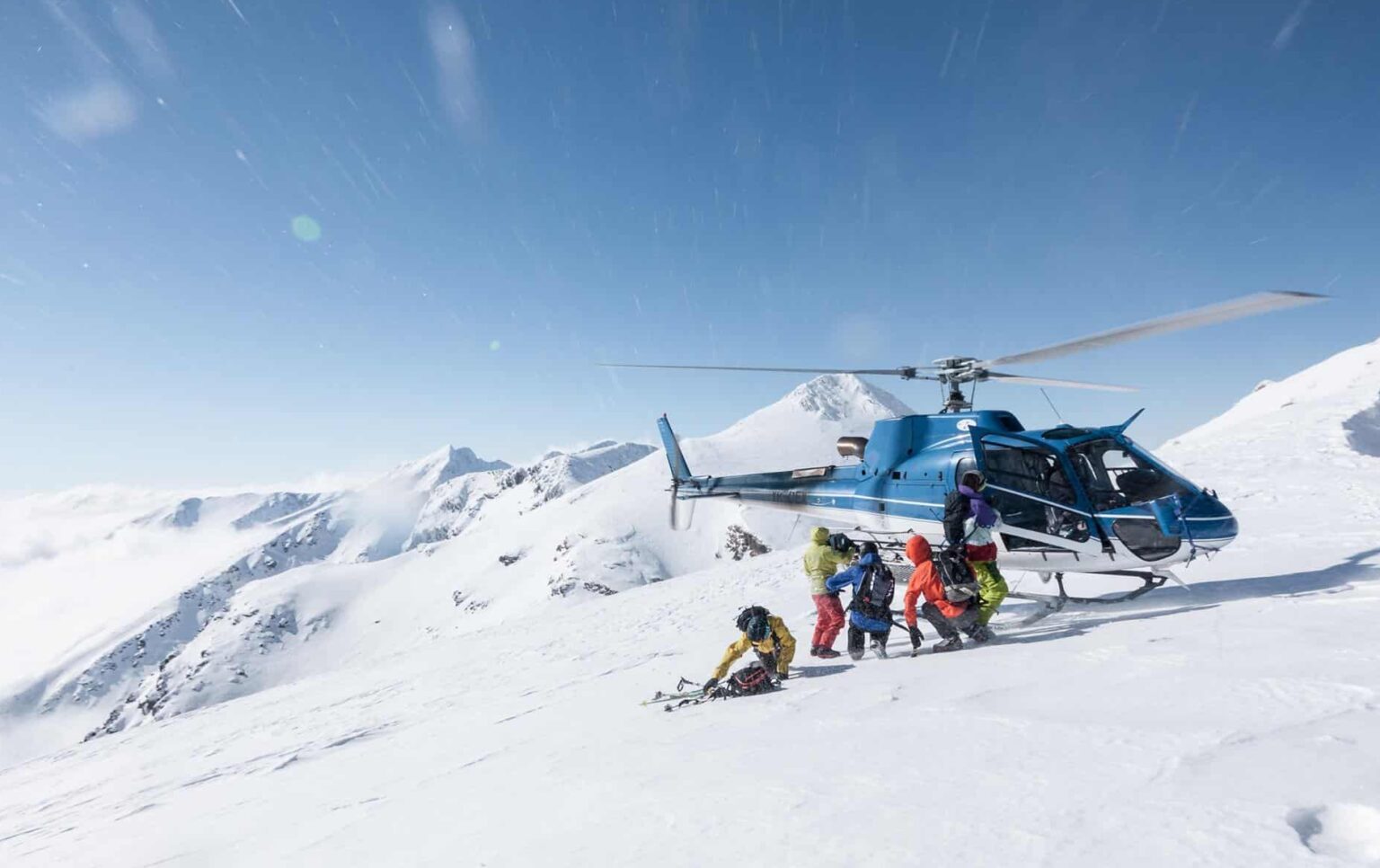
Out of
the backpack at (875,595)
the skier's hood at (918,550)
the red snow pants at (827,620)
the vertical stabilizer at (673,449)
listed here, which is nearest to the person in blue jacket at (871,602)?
the backpack at (875,595)

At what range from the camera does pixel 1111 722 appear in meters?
3.46

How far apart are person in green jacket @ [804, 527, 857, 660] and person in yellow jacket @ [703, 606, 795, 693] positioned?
840 millimetres

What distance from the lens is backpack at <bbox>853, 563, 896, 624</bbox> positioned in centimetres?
727

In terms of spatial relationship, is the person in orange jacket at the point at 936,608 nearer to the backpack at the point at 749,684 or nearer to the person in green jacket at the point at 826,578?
the person in green jacket at the point at 826,578

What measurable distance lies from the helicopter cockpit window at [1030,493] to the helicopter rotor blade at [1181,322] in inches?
46.4

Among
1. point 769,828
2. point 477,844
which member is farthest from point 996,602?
point 477,844

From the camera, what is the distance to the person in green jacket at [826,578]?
771 cm

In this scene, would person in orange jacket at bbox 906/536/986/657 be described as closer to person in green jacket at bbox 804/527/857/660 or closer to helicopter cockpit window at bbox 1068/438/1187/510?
person in green jacket at bbox 804/527/857/660

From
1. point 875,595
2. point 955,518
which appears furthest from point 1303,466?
point 875,595

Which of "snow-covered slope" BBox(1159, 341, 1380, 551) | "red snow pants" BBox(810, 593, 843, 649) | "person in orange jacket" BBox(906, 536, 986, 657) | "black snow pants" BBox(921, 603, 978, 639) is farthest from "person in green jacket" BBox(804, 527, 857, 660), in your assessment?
"snow-covered slope" BBox(1159, 341, 1380, 551)

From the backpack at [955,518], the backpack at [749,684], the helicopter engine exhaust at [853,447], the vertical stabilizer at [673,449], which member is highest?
the vertical stabilizer at [673,449]

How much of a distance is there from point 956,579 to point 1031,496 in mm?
1750

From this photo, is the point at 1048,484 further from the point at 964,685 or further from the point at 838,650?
the point at 964,685

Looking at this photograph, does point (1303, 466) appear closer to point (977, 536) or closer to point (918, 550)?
point (977, 536)
